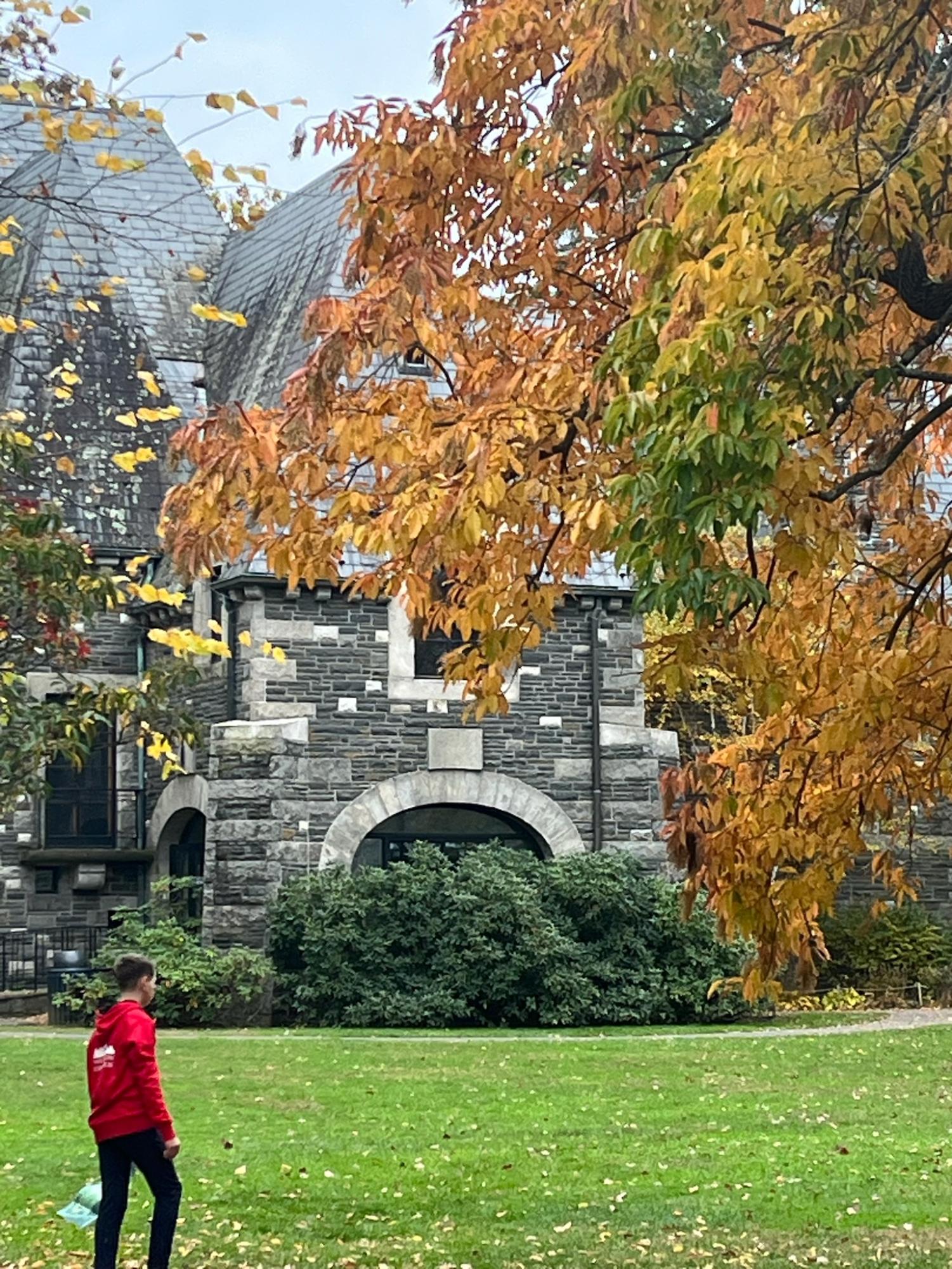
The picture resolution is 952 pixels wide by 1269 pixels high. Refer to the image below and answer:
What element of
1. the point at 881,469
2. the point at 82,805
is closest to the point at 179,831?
the point at 82,805

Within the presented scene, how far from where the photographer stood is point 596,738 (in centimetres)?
2316

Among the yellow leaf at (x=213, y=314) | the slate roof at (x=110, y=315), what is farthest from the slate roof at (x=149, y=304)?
the yellow leaf at (x=213, y=314)

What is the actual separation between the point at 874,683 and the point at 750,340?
1.72m

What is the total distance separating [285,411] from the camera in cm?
826

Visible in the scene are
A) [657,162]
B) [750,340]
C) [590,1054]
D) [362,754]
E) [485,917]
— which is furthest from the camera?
[362,754]

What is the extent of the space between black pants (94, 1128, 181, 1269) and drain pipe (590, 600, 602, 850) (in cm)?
1537

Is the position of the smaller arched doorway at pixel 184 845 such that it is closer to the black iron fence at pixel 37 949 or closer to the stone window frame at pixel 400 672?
the black iron fence at pixel 37 949

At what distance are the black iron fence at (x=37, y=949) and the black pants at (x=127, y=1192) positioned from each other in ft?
52.5

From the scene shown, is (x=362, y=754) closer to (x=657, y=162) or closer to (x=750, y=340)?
(x=657, y=162)

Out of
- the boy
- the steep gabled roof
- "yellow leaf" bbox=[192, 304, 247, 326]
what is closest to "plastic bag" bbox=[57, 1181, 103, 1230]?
the boy

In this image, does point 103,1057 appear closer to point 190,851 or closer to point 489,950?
point 489,950

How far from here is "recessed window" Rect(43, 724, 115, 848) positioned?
25219mm

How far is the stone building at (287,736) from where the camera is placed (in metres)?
21.9

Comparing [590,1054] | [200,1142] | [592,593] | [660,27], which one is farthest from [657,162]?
[592,593]
